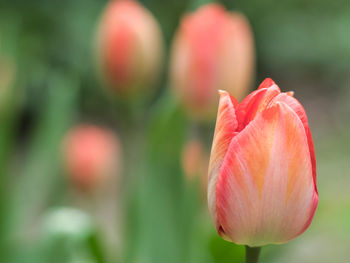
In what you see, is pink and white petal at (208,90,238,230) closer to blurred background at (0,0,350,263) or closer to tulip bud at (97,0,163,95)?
blurred background at (0,0,350,263)

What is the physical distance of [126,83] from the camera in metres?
1.05

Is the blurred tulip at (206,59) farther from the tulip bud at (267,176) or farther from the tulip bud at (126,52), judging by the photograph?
the tulip bud at (267,176)

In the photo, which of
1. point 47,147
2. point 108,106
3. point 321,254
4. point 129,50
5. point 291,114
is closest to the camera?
point 291,114

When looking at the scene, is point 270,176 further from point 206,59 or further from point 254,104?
point 206,59

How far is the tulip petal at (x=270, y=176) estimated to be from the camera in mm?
385

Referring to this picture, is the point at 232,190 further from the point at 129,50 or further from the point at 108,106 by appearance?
the point at 108,106

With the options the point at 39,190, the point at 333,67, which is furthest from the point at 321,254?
the point at 333,67

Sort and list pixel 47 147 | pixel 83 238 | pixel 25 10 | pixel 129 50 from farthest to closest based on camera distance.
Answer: pixel 25 10 < pixel 47 147 < pixel 129 50 < pixel 83 238

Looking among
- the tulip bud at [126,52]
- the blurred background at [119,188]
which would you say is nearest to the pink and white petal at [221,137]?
the blurred background at [119,188]

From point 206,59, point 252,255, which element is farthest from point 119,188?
point 252,255

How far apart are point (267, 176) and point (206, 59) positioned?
1.72 feet

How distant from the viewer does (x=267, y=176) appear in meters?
0.39

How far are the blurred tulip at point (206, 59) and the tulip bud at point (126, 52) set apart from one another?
12 cm

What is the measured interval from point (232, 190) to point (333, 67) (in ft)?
14.3
